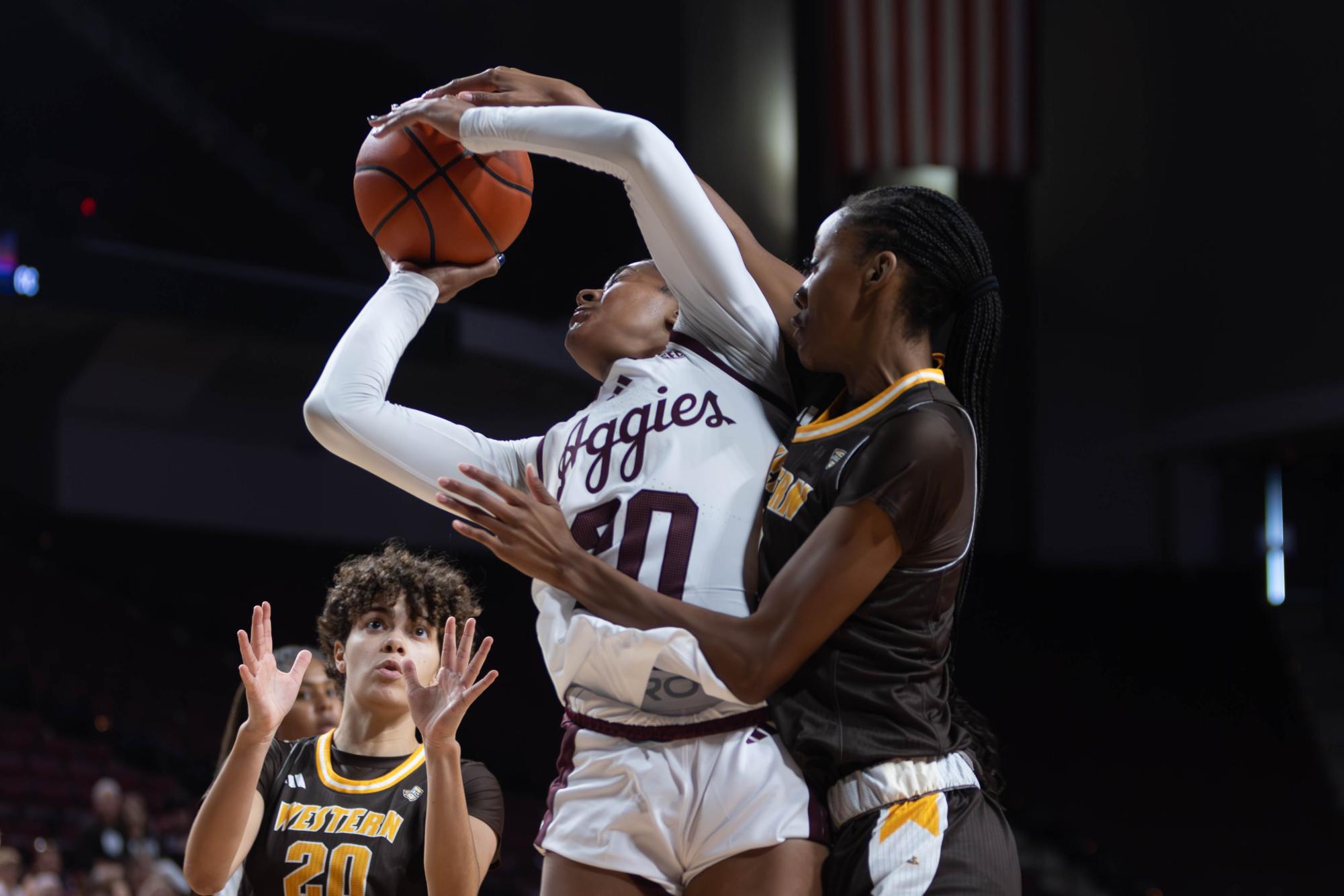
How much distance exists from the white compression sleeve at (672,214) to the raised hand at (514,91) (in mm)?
98

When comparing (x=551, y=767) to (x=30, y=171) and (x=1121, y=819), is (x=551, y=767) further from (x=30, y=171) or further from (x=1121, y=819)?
(x=30, y=171)

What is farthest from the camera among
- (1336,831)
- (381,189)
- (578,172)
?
(578,172)

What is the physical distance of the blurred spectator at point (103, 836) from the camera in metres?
7.18

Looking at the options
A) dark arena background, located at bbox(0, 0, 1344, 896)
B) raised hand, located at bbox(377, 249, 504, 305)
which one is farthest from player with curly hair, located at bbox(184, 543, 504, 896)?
dark arena background, located at bbox(0, 0, 1344, 896)

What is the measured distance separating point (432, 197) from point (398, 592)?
89cm

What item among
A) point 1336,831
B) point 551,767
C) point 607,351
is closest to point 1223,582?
point 1336,831

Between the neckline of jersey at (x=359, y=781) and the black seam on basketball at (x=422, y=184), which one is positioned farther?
the neckline of jersey at (x=359, y=781)

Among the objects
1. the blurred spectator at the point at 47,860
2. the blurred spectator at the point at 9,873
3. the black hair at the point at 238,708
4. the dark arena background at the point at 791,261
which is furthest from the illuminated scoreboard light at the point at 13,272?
the black hair at the point at 238,708

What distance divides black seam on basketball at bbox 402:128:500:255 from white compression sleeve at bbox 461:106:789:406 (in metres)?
0.14

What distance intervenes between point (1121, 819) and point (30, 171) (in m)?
9.92

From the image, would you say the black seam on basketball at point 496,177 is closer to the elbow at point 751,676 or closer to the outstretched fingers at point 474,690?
the outstretched fingers at point 474,690

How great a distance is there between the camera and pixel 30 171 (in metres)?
10.8

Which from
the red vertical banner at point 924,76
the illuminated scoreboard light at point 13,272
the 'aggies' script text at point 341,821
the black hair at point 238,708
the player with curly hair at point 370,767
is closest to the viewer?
the player with curly hair at point 370,767

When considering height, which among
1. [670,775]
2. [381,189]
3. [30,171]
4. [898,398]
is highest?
[30,171]
